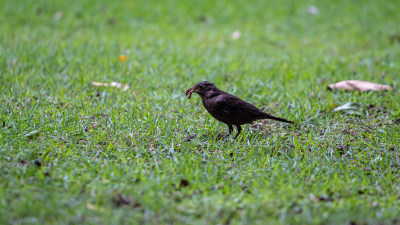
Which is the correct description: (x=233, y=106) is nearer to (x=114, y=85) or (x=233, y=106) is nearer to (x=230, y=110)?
(x=230, y=110)

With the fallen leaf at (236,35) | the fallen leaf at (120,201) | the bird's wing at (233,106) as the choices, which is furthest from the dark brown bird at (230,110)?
the fallen leaf at (236,35)

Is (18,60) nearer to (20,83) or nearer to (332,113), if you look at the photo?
(20,83)

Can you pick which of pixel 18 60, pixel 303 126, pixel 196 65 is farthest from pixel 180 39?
pixel 303 126

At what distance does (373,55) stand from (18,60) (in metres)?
5.94

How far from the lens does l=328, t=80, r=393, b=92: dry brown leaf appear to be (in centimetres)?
558

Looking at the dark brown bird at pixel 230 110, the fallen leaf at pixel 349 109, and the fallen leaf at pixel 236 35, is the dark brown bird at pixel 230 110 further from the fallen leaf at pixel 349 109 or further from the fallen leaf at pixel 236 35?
the fallen leaf at pixel 236 35

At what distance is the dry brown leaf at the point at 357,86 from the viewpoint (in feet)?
18.3

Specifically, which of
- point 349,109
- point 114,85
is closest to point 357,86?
point 349,109

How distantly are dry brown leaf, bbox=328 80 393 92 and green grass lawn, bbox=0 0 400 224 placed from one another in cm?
16

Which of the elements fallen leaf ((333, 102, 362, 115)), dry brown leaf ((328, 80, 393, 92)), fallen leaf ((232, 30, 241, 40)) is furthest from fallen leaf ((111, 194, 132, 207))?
fallen leaf ((232, 30, 241, 40))

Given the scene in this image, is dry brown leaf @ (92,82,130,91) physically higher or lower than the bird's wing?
lower

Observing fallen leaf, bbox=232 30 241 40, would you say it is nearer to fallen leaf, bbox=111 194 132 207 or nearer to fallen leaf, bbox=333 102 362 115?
fallen leaf, bbox=333 102 362 115

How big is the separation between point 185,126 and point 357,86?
8.51ft

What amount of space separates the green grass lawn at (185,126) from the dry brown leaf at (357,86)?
162mm
